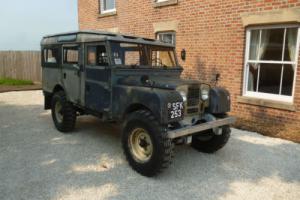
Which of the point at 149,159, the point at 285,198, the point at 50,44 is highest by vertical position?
the point at 50,44

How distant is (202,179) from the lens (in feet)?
14.0

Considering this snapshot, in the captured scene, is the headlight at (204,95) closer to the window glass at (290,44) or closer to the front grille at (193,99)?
the front grille at (193,99)

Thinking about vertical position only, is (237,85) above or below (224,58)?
below

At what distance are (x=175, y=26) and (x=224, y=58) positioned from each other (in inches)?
87.2

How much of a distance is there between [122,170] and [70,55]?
9.91ft

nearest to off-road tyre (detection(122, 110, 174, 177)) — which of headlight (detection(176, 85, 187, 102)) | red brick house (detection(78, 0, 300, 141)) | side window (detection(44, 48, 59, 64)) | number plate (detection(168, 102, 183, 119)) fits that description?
number plate (detection(168, 102, 183, 119))

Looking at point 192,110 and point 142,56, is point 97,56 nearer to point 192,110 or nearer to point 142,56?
point 142,56

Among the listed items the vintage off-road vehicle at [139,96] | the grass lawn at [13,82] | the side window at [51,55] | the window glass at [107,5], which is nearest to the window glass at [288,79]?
the vintage off-road vehicle at [139,96]

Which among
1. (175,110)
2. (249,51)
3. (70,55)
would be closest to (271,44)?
(249,51)

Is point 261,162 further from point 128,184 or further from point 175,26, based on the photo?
point 175,26

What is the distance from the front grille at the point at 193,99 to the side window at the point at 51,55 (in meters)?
3.55

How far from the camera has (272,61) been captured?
271 inches

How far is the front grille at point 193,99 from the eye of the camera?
4.53 meters

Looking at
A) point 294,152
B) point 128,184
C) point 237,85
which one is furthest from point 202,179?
point 237,85
